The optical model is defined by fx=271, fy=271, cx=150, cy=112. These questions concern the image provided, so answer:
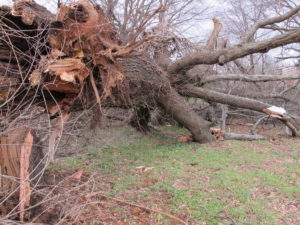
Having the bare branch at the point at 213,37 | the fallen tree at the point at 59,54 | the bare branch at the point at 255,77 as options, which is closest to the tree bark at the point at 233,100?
the bare branch at the point at 255,77

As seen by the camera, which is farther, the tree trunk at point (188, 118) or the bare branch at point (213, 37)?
the tree trunk at point (188, 118)

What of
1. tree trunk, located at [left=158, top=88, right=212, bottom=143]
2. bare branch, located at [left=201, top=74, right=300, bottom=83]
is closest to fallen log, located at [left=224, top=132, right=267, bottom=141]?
tree trunk, located at [left=158, top=88, right=212, bottom=143]

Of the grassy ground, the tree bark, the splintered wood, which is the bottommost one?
the grassy ground

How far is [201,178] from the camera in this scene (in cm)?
478

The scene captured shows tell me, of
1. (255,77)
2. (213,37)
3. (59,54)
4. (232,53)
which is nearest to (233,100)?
(255,77)

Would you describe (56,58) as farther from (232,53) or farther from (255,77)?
(255,77)

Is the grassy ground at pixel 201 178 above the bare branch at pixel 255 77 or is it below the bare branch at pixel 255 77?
below

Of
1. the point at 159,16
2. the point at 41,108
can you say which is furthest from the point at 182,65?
the point at 41,108

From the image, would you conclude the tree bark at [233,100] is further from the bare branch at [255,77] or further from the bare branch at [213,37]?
the bare branch at [213,37]

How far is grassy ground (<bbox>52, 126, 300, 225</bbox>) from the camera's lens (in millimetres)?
3521

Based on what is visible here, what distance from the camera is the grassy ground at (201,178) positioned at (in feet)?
11.6

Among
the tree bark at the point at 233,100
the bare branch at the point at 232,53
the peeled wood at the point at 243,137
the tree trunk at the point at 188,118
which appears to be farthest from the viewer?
the peeled wood at the point at 243,137

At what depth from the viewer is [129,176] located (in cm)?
499

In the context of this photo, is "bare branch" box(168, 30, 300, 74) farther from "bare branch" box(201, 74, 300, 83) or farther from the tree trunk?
"bare branch" box(201, 74, 300, 83)
